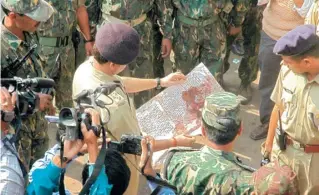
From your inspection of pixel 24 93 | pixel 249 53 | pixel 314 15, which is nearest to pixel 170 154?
pixel 24 93

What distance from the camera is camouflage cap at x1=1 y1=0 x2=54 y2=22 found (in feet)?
12.9

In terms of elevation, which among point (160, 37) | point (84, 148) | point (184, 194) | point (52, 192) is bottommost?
point (160, 37)

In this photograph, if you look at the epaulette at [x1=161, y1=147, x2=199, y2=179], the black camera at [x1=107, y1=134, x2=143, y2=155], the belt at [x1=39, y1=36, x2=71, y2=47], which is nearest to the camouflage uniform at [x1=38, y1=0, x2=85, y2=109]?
the belt at [x1=39, y1=36, x2=71, y2=47]

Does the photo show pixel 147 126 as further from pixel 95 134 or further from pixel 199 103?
pixel 95 134

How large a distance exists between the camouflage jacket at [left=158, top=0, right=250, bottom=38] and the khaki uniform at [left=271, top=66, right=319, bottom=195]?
5.09ft

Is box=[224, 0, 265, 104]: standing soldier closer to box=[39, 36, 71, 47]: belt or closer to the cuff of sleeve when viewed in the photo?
box=[39, 36, 71, 47]: belt

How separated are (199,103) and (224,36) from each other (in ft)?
4.19

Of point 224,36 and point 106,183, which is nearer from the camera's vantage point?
point 106,183

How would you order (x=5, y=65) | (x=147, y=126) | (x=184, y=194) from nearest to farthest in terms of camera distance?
(x=184, y=194)
(x=5, y=65)
(x=147, y=126)

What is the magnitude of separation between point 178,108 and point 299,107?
1084 millimetres

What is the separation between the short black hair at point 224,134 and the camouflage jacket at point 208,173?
0.06 metres

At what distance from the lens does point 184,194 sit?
3215mm

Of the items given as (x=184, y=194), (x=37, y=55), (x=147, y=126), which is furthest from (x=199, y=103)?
(x=184, y=194)

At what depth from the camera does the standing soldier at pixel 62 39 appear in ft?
17.5
